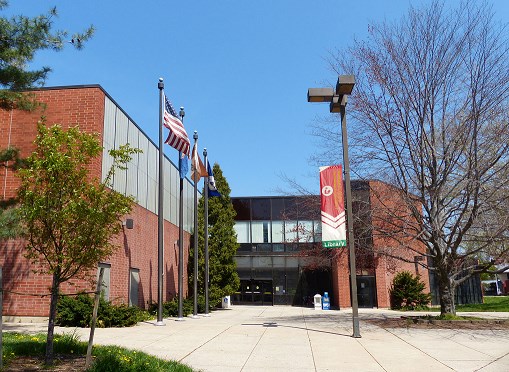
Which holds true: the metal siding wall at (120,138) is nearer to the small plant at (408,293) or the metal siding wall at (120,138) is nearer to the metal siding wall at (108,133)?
the metal siding wall at (108,133)

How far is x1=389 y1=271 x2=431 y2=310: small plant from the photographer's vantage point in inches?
1118

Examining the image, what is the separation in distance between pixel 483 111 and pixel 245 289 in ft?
81.8

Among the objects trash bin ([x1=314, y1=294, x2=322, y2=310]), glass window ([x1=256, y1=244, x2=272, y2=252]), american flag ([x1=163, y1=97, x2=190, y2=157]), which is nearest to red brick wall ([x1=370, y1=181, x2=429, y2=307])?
american flag ([x1=163, y1=97, x2=190, y2=157])

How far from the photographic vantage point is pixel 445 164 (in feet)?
52.3

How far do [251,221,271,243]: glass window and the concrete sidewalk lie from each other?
21449mm

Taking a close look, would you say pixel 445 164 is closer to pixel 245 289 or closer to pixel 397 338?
pixel 397 338

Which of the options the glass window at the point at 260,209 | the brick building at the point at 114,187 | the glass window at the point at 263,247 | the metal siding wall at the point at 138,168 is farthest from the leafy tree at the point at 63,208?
the glass window at the point at 260,209

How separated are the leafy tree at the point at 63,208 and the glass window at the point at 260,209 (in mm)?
29380

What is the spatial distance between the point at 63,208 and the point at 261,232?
2982 cm

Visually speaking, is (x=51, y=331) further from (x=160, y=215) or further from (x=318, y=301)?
(x=318, y=301)

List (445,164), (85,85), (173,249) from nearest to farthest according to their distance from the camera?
(445,164), (85,85), (173,249)

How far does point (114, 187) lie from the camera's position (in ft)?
58.3

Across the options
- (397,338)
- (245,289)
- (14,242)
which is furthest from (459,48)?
(245,289)

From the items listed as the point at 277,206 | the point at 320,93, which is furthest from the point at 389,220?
the point at 277,206
